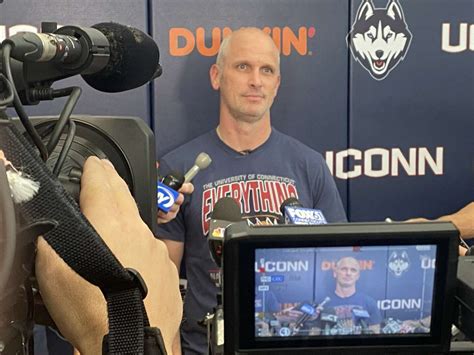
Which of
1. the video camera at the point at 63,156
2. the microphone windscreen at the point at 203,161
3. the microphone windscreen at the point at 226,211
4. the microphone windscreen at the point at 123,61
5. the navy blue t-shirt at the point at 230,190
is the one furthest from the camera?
the navy blue t-shirt at the point at 230,190

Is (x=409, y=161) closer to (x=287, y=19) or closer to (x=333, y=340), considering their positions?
(x=287, y=19)

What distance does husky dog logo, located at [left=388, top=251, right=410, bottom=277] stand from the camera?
0.67 metres

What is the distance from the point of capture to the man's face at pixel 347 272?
0.67 meters

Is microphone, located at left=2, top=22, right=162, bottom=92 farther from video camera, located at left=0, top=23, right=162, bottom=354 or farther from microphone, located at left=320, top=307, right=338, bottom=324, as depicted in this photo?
microphone, located at left=320, top=307, right=338, bottom=324

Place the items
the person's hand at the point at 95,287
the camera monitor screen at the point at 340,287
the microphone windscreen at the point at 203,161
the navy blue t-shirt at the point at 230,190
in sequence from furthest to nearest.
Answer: the navy blue t-shirt at the point at 230,190 → the microphone windscreen at the point at 203,161 → the camera monitor screen at the point at 340,287 → the person's hand at the point at 95,287

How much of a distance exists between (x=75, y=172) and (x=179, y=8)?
1690mm

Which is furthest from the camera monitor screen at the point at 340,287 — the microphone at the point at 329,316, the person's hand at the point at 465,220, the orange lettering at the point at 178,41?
the person's hand at the point at 465,220

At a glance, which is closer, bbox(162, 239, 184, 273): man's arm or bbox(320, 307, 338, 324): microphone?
bbox(320, 307, 338, 324): microphone

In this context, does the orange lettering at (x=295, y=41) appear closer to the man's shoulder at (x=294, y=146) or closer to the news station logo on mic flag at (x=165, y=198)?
the man's shoulder at (x=294, y=146)

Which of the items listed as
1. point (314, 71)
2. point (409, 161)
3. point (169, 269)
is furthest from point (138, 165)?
point (409, 161)

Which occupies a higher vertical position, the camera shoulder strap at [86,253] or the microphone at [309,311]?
the camera shoulder strap at [86,253]

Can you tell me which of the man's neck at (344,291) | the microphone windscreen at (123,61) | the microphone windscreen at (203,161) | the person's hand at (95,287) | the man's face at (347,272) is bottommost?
the microphone windscreen at (203,161)

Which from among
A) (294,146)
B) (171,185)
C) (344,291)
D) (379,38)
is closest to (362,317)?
(344,291)

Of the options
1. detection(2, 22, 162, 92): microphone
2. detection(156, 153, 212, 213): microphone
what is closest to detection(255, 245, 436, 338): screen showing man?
detection(2, 22, 162, 92): microphone
